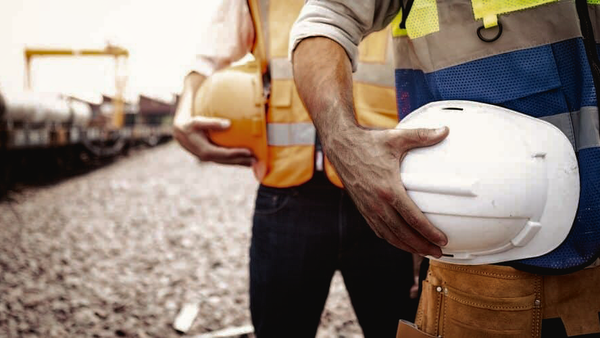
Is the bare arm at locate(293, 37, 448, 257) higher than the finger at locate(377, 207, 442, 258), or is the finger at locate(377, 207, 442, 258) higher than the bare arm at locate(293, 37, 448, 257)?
the bare arm at locate(293, 37, 448, 257)

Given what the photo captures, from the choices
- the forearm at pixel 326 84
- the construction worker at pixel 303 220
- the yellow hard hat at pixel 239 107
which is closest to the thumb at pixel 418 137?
the forearm at pixel 326 84

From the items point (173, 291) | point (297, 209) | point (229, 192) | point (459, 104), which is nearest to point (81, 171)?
point (229, 192)

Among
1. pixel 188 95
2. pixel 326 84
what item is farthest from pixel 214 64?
pixel 326 84

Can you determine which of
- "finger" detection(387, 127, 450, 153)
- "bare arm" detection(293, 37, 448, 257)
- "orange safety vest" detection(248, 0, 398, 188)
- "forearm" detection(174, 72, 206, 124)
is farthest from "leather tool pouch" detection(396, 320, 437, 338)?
"forearm" detection(174, 72, 206, 124)

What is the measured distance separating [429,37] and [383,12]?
0.17 m

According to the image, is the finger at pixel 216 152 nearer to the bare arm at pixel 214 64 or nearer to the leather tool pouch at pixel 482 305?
the bare arm at pixel 214 64

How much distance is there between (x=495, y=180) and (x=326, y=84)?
0.45m

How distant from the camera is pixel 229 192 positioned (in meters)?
11.1

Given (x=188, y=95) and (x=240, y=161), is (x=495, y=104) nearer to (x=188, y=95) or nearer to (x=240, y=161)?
(x=240, y=161)

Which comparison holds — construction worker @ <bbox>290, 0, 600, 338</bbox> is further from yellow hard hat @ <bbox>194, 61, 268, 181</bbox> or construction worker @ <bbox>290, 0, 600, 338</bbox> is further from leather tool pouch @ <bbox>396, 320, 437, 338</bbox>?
yellow hard hat @ <bbox>194, 61, 268, 181</bbox>

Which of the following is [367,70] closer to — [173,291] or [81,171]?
[173,291]

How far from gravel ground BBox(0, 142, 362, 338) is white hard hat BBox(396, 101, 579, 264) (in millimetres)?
3010

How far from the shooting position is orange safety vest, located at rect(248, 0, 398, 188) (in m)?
1.99

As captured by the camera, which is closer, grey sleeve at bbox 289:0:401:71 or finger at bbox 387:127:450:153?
finger at bbox 387:127:450:153
